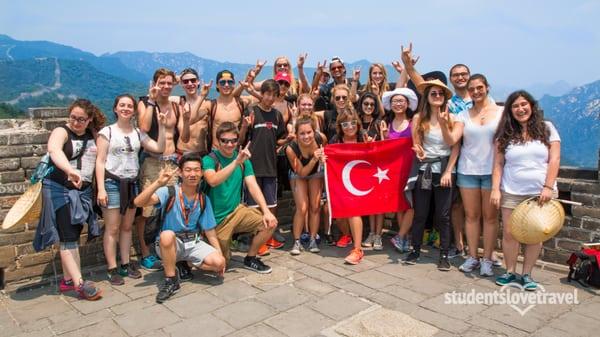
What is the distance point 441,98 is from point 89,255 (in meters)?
4.49

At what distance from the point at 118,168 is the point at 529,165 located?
13.6ft

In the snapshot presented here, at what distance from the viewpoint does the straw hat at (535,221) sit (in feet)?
13.8

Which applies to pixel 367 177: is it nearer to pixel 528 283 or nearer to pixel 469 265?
pixel 469 265

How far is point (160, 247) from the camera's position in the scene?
450 centimetres

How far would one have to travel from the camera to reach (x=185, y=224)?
4.70 metres

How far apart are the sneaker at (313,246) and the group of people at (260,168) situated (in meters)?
0.09

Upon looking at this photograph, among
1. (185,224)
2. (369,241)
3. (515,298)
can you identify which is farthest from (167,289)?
(515,298)

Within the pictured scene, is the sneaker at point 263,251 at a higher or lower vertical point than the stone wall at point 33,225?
lower

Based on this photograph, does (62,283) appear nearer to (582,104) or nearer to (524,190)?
(524,190)

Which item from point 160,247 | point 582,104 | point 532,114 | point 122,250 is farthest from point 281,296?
point 582,104

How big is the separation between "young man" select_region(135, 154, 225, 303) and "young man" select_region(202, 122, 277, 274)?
0.18 meters

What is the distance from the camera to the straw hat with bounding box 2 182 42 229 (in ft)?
13.7

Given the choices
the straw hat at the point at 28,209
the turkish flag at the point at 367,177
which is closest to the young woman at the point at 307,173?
the turkish flag at the point at 367,177

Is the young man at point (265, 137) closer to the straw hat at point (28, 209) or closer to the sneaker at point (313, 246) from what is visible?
the sneaker at point (313, 246)
